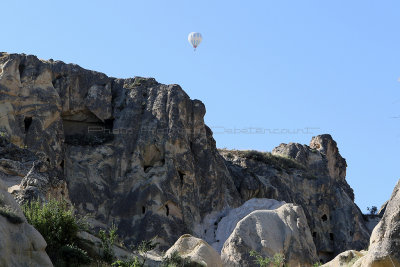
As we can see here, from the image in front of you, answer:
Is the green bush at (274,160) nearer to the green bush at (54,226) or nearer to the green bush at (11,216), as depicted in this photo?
Answer: the green bush at (54,226)

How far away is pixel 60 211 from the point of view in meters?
21.9

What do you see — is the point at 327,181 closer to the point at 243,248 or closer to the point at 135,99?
the point at 135,99

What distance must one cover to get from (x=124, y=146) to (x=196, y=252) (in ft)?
66.0

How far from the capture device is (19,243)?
56.4 ft

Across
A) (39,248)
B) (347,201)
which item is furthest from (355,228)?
(39,248)

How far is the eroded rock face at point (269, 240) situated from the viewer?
102 ft

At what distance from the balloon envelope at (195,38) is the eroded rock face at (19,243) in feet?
140

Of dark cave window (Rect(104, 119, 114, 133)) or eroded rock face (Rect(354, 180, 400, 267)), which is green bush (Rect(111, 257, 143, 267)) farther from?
dark cave window (Rect(104, 119, 114, 133))

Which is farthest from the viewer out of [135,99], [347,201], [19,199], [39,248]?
[347,201]

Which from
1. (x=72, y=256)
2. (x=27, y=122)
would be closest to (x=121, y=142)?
(x=27, y=122)

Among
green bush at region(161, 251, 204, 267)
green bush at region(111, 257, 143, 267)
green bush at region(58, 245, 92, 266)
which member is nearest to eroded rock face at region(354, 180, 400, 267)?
green bush at region(111, 257, 143, 267)

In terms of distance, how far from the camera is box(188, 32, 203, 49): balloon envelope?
2361 inches

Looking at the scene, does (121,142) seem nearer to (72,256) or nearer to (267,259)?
(267,259)

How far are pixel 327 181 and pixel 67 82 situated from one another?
21.8 metres
